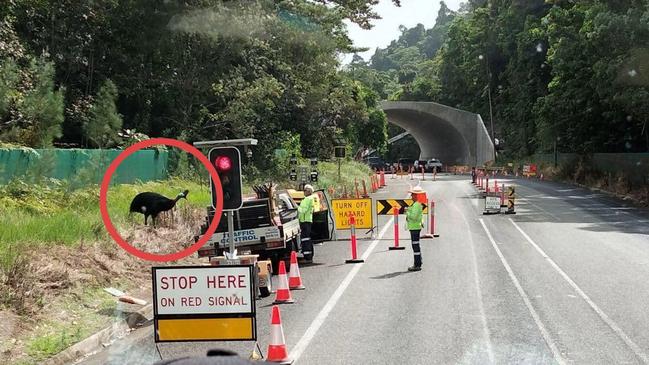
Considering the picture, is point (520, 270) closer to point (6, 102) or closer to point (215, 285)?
point (215, 285)

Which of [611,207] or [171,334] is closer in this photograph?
[171,334]

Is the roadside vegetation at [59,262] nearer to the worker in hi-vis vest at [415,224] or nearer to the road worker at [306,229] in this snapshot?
the road worker at [306,229]

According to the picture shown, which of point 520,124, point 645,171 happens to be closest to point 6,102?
point 645,171

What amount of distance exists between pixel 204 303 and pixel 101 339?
2.25m

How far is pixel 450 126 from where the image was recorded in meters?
87.2

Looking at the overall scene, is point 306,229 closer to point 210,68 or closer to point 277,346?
point 277,346

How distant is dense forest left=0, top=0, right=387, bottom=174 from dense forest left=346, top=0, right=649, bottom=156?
12.6 m

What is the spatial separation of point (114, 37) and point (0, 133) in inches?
407

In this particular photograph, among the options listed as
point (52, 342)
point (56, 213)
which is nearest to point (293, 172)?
point (56, 213)

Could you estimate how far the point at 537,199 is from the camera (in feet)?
116

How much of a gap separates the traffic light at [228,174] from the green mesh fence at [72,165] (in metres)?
9.95

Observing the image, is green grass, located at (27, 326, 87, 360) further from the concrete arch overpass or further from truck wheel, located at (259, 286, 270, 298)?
the concrete arch overpass

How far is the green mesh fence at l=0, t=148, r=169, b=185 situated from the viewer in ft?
55.2

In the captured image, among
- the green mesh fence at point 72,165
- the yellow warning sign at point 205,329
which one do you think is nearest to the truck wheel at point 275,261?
the green mesh fence at point 72,165
